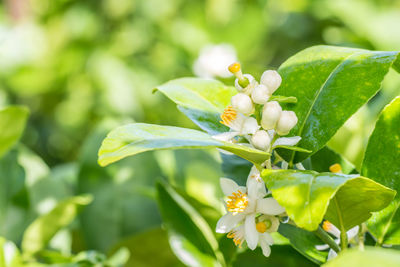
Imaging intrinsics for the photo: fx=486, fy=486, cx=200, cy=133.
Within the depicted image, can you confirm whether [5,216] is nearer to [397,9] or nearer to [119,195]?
[119,195]

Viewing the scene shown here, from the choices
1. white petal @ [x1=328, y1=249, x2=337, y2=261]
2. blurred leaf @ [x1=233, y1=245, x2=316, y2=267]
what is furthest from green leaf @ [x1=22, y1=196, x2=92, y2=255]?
white petal @ [x1=328, y1=249, x2=337, y2=261]

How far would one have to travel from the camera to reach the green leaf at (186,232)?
554 millimetres

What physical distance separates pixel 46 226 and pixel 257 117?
35 cm

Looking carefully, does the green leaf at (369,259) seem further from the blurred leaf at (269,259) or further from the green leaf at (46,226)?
the green leaf at (46,226)

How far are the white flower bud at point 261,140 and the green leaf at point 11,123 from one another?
0.34 meters

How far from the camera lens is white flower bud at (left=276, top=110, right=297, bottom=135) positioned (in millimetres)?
409

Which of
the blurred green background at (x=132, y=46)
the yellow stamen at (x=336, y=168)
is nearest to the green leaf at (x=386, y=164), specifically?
the yellow stamen at (x=336, y=168)

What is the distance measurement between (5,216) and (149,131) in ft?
1.26

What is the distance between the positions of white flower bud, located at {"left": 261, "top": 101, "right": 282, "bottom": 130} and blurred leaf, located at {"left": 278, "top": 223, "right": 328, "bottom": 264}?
0.37 feet

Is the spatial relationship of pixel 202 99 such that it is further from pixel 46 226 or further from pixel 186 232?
pixel 46 226

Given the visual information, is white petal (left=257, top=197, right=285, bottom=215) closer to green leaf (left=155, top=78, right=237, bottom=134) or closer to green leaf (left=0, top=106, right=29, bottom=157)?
green leaf (left=155, top=78, right=237, bottom=134)

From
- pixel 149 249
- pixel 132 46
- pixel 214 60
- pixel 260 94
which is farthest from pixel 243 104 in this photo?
pixel 132 46

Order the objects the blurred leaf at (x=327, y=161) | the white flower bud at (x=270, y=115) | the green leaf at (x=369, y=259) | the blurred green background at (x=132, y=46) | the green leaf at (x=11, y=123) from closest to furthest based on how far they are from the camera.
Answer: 1. the green leaf at (x=369, y=259)
2. the white flower bud at (x=270, y=115)
3. the blurred leaf at (x=327, y=161)
4. the green leaf at (x=11, y=123)
5. the blurred green background at (x=132, y=46)

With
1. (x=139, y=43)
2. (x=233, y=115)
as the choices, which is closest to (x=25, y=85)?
(x=139, y=43)
